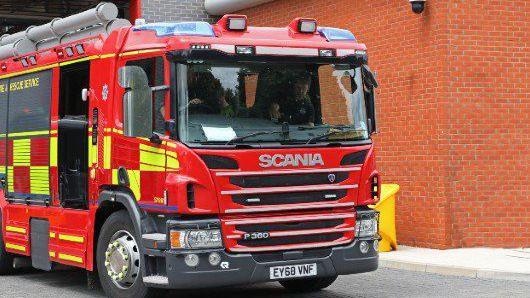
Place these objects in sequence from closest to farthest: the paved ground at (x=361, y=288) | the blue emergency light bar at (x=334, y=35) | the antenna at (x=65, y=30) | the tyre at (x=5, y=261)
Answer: the blue emergency light bar at (x=334, y=35) < the antenna at (x=65, y=30) < the paved ground at (x=361, y=288) < the tyre at (x=5, y=261)

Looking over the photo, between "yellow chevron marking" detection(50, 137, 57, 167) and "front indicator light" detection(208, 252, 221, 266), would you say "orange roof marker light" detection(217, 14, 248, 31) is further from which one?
"yellow chevron marking" detection(50, 137, 57, 167)

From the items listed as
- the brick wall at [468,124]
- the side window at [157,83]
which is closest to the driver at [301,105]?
the side window at [157,83]

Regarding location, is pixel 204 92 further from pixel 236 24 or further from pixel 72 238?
pixel 72 238

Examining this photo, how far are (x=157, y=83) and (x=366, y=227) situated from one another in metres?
2.51

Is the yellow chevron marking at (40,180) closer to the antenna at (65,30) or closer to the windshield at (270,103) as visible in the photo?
the antenna at (65,30)

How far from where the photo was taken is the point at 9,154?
11836 mm

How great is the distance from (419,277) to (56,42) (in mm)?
5202

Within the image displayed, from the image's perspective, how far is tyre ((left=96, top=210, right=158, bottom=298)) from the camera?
29.8 ft

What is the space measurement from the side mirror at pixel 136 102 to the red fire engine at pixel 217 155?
16 mm

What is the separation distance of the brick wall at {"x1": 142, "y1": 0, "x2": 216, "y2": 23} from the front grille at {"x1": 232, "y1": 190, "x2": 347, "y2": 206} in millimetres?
11269

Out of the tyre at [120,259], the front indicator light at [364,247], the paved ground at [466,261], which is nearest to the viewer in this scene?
the tyre at [120,259]

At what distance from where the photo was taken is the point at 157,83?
8844 mm

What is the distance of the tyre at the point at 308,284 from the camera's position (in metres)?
10.4

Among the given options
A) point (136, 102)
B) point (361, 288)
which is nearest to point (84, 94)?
point (136, 102)
